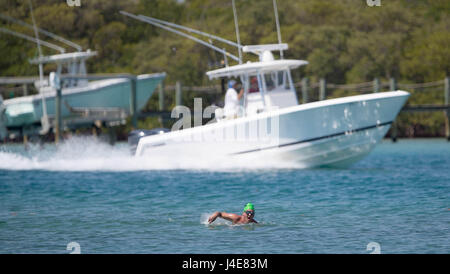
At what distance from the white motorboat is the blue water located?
1.88ft

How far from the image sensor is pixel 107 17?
141 feet

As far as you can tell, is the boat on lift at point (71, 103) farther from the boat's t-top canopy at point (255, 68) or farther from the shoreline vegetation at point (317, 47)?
the boat's t-top canopy at point (255, 68)

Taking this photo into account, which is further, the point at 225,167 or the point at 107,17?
the point at 107,17

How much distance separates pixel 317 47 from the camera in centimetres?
4962

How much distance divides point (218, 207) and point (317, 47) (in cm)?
3572

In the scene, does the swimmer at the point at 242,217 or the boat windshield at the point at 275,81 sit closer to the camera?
the swimmer at the point at 242,217

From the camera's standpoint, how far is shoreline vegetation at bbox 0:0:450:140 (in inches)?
1833

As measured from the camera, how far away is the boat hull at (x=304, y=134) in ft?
67.2

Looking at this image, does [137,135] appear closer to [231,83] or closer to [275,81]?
[231,83]

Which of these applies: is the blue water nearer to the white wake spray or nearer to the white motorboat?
the white wake spray

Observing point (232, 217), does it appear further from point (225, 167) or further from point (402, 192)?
point (225, 167)

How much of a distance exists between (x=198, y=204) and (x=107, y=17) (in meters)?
29.2

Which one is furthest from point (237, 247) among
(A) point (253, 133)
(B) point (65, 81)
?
(B) point (65, 81)

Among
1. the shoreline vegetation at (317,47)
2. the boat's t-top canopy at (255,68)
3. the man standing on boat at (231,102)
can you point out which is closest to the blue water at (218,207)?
the man standing on boat at (231,102)
